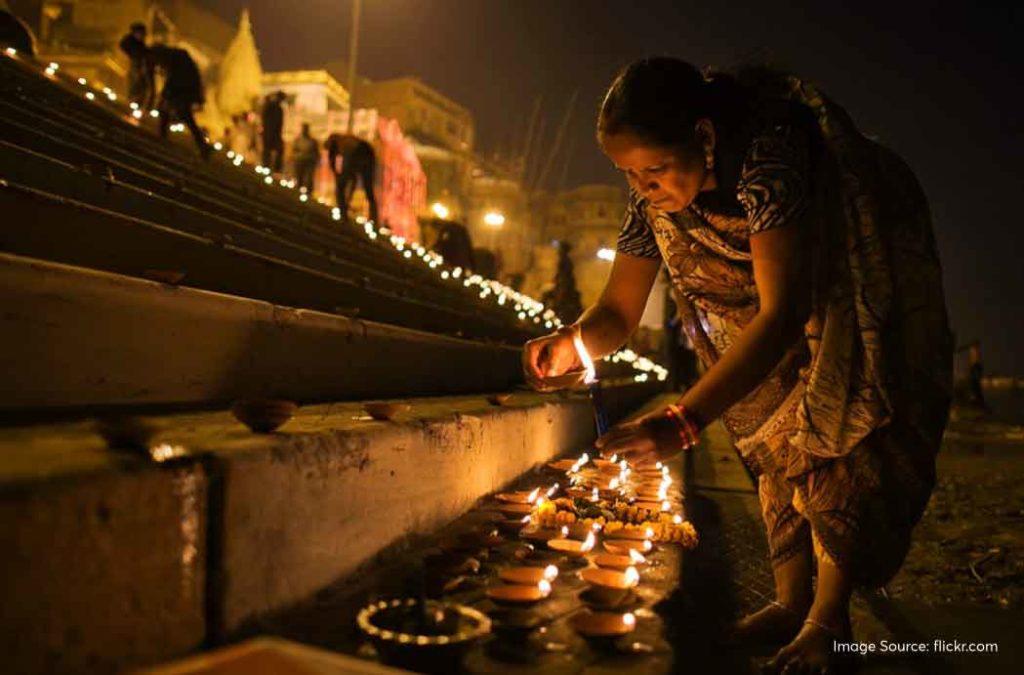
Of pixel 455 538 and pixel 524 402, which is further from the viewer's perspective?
pixel 524 402

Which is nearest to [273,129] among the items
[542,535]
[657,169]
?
[542,535]

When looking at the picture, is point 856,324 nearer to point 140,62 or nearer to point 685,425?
point 685,425

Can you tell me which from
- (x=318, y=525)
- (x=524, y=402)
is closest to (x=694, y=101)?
(x=318, y=525)

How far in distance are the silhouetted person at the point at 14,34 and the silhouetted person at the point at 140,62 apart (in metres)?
1.29

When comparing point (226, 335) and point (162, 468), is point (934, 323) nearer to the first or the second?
point (162, 468)

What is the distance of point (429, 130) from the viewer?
141 feet

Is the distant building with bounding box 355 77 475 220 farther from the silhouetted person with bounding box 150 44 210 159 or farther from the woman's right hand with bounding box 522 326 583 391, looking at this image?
the woman's right hand with bounding box 522 326 583 391

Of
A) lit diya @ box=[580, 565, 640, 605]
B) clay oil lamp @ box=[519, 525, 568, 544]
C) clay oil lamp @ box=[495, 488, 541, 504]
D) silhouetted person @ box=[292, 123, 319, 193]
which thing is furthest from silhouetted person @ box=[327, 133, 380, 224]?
lit diya @ box=[580, 565, 640, 605]

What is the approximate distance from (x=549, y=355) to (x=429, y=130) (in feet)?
140

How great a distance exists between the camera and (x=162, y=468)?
4.89ft

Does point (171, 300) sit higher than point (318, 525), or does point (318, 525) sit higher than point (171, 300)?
point (171, 300)

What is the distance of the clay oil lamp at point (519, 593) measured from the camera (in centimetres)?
216

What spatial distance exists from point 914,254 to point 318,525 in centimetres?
215

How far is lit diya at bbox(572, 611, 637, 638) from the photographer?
76.9 inches
